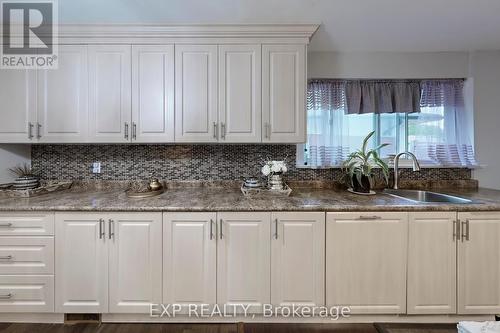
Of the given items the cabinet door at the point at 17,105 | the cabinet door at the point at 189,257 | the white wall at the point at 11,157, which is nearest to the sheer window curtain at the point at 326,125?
the cabinet door at the point at 189,257

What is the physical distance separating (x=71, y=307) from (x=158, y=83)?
1850 millimetres

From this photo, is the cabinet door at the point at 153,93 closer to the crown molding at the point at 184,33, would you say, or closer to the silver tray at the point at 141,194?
the crown molding at the point at 184,33

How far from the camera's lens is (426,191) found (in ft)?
8.02

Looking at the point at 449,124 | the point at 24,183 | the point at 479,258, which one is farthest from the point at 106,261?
the point at 449,124

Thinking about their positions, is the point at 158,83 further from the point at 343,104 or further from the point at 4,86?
the point at 343,104

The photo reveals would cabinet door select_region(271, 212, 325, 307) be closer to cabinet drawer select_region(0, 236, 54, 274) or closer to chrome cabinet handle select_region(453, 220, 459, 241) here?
chrome cabinet handle select_region(453, 220, 459, 241)

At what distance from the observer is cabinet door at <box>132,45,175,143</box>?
213 centimetres

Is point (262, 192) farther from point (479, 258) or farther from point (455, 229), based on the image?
point (479, 258)

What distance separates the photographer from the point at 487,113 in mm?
2561

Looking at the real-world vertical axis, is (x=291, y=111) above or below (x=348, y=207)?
above

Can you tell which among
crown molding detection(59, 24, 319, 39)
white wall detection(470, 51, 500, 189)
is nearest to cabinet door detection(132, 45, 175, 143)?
crown molding detection(59, 24, 319, 39)

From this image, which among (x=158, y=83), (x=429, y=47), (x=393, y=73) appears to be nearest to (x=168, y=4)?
(x=158, y=83)

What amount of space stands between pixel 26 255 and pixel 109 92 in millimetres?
1386

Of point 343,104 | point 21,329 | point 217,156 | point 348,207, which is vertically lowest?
point 21,329
